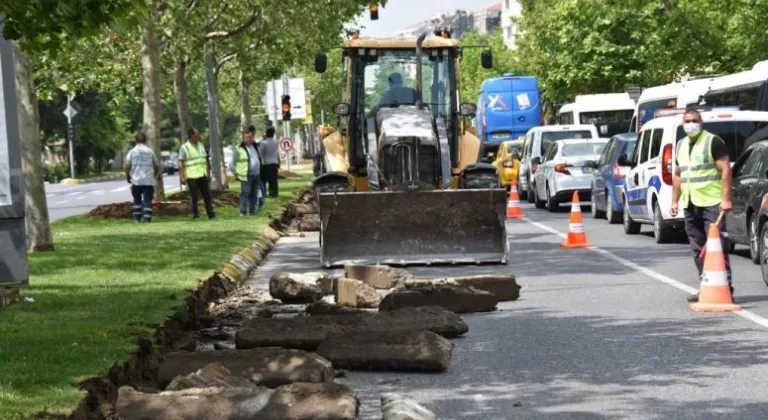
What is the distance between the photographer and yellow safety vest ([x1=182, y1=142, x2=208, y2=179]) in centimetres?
3097

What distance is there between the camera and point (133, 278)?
17.5 metres

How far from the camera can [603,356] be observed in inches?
454

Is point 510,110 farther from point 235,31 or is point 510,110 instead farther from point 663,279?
Result: point 663,279

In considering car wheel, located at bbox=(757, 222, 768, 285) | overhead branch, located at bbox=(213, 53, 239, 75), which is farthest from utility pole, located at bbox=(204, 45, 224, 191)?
car wheel, located at bbox=(757, 222, 768, 285)

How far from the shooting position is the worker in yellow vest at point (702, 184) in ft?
50.4

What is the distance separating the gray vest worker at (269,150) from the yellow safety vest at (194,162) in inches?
404

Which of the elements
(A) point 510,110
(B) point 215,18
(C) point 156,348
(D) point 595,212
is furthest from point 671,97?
(C) point 156,348

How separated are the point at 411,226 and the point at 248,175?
13.0 m

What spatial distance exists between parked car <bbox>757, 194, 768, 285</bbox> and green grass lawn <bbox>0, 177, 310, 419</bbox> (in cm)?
557

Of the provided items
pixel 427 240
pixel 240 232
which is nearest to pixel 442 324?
pixel 427 240

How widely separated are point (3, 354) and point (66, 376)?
1.26 m

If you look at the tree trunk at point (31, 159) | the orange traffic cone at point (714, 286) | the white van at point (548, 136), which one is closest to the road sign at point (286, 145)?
the white van at point (548, 136)

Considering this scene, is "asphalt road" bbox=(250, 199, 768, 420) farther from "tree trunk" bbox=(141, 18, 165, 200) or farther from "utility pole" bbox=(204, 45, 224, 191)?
"utility pole" bbox=(204, 45, 224, 191)

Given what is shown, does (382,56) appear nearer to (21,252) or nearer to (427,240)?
(427,240)
